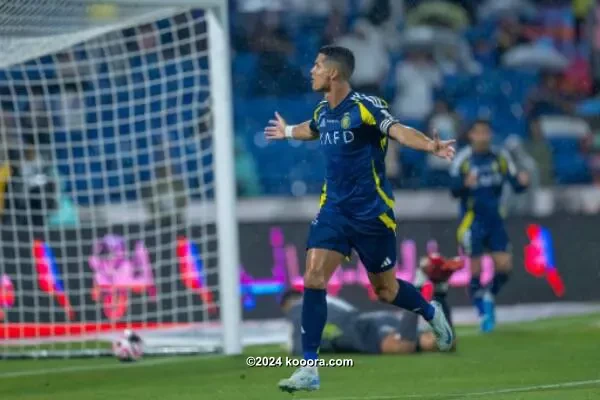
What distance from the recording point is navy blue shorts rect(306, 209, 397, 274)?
8938 millimetres

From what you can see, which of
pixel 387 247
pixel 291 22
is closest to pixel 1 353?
pixel 387 247

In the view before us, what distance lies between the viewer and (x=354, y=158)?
900 cm

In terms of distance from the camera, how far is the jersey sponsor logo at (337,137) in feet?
29.5

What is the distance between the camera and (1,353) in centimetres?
1330

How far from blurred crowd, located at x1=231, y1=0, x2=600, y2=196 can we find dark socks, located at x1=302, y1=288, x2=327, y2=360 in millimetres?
8990

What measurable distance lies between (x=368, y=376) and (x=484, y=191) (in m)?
4.85

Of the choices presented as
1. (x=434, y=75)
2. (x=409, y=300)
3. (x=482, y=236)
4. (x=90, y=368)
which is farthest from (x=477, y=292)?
(x=434, y=75)

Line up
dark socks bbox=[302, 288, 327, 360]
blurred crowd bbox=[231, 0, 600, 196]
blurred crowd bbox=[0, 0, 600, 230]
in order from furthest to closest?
blurred crowd bbox=[231, 0, 600, 196] < blurred crowd bbox=[0, 0, 600, 230] < dark socks bbox=[302, 288, 327, 360]

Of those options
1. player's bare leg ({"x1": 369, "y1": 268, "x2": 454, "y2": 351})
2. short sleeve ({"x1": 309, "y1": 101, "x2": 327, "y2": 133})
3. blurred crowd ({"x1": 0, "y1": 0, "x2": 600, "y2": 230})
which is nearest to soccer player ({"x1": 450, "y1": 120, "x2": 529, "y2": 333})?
blurred crowd ({"x1": 0, "y1": 0, "x2": 600, "y2": 230})

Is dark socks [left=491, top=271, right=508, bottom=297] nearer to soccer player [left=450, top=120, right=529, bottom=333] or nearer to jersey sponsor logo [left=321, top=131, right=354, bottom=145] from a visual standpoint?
soccer player [left=450, top=120, right=529, bottom=333]

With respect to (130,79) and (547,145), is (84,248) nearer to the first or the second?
(130,79)

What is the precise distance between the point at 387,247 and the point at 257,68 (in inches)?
414

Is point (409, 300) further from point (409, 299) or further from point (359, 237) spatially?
point (359, 237)

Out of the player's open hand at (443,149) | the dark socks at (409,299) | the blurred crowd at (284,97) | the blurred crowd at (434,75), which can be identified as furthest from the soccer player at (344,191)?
the blurred crowd at (434,75)
